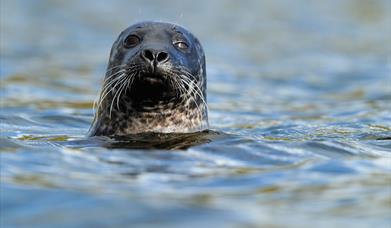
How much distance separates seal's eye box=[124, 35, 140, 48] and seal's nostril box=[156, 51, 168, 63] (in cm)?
56

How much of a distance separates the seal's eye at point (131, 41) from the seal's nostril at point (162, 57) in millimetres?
555

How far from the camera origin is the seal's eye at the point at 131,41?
9148 millimetres

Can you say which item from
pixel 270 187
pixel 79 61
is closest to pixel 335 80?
pixel 79 61

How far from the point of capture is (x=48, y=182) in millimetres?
6809

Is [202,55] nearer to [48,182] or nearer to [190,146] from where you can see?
[190,146]

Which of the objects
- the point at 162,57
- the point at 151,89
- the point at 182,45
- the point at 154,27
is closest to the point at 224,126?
the point at 182,45

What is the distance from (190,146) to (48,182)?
6.19 ft

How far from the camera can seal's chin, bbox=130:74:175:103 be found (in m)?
8.56

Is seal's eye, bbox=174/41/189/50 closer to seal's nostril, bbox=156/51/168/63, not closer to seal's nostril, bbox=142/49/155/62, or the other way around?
seal's nostril, bbox=156/51/168/63

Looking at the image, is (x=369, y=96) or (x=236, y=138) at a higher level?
(x=369, y=96)

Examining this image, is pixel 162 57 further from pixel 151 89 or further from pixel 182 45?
pixel 182 45

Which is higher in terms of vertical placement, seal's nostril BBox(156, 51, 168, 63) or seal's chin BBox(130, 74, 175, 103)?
seal's nostril BBox(156, 51, 168, 63)

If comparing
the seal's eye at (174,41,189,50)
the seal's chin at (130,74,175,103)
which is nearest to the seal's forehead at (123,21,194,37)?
the seal's eye at (174,41,189,50)

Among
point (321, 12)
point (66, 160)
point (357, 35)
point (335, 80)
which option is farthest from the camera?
point (321, 12)
